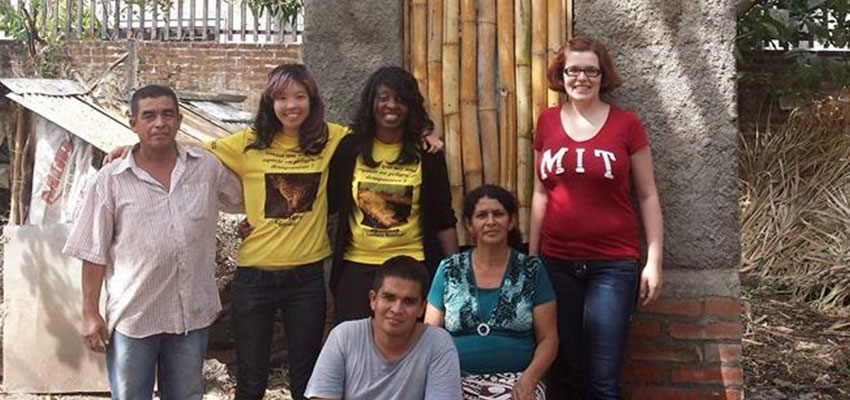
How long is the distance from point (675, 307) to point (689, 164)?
0.59m

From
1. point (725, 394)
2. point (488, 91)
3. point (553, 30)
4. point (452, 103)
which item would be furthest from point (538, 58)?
point (725, 394)

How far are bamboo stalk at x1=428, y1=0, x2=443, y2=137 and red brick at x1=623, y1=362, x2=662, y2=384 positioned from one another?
1260 mm

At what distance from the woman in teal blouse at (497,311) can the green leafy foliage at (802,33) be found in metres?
4.23

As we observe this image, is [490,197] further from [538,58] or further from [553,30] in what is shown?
[553,30]

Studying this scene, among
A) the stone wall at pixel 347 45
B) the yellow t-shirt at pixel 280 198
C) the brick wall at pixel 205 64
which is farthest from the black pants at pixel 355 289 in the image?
the brick wall at pixel 205 64

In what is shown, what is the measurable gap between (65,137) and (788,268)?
5451mm

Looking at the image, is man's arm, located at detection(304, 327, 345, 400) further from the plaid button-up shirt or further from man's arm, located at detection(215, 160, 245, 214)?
man's arm, located at detection(215, 160, 245, 214)

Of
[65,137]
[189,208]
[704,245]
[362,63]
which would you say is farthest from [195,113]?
[704,245]

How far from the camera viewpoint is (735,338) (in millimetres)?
4180

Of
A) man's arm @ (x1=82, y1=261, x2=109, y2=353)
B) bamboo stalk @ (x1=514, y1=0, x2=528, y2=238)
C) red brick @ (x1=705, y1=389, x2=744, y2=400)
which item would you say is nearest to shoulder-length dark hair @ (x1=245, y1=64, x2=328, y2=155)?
man's arm @ (x1=82, y1=261, x2=109, y2=353)

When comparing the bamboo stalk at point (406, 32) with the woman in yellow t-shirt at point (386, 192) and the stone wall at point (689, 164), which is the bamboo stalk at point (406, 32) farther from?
the stone wall at point (689, 164)

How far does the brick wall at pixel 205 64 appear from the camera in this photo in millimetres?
11188

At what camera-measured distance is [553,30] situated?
4.30m

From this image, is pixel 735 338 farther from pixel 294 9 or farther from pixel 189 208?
pixel 294 9
